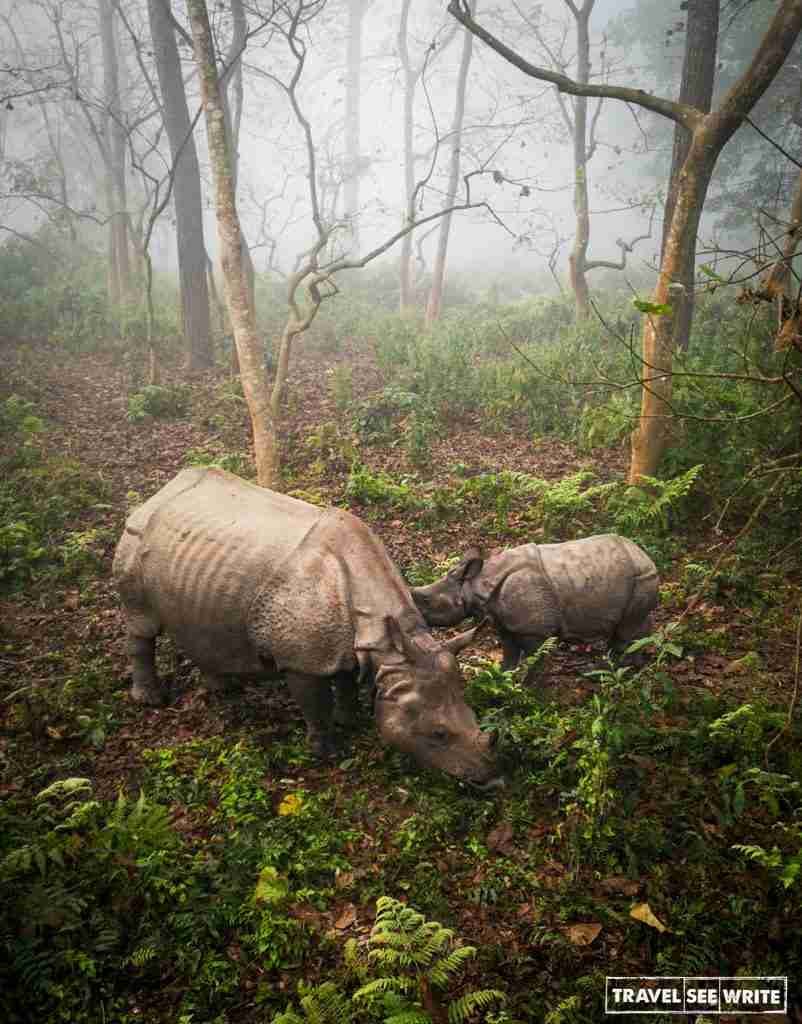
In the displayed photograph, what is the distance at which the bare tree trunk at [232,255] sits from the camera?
947 cm

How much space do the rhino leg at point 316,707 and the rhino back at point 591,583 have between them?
226 cm

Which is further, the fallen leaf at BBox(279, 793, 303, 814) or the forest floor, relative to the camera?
the fallen leaf at BBox(279, 793, 303, 814)

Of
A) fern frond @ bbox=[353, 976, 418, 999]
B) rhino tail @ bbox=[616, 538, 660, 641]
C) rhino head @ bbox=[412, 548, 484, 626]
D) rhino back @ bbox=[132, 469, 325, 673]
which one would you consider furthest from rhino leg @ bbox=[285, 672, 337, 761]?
rhino tail @ bbox=[616, 538, 660, 641]

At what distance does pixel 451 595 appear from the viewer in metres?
6.11

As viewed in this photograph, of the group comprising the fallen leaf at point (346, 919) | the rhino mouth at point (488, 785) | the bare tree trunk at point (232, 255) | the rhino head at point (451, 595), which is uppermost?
the bare tree trunk at point (232, 255)

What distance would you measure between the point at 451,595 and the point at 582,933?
285 centimetres

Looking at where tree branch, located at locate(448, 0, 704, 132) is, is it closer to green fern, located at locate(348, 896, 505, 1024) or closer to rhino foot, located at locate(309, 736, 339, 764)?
rhino foot, located at locate(309, 736, 339, 764)

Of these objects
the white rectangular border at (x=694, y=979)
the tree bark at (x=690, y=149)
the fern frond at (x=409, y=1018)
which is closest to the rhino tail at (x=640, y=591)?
the tree bark at (x=690, y=149)

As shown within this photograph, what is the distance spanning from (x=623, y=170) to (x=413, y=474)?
242ft

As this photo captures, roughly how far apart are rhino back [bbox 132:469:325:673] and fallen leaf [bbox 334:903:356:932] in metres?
2.11

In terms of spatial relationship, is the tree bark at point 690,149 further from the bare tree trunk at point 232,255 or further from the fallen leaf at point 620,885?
the fallen leaf at point 620,885

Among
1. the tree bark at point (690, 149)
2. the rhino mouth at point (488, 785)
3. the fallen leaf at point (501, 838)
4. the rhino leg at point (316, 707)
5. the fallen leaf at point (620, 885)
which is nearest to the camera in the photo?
the fallen leaf at point (620, 885)

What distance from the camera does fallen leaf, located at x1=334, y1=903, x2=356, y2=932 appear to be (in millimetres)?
4160

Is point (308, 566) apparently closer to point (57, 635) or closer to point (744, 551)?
point (57, 635)
